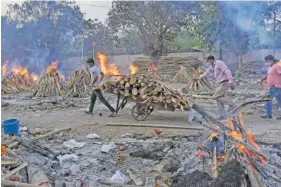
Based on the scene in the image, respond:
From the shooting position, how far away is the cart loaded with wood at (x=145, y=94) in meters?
10.7

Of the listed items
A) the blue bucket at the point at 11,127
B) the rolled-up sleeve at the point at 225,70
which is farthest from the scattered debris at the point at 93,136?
the rolled-up sleeve at the point at 225,70

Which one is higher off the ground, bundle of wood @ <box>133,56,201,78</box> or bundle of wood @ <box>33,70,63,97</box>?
bundle of wood @ <box>133,56,201,78</box>

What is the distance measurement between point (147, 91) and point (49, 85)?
10.3 m

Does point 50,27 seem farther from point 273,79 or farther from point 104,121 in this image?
point 273,79

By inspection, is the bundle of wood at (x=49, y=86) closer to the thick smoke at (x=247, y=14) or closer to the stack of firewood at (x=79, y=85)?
the stack of firewood at (x=79, y=85)

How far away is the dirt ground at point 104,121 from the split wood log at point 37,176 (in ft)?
10.5

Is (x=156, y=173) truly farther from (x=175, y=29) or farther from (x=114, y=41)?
(x=114, y=41)

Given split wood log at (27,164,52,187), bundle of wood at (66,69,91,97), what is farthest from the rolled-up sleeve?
bundle of wood at (66,69,91,97)

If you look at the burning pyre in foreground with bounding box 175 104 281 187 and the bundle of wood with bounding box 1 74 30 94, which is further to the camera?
the bundle of wood with bounding box 1 74 30 94

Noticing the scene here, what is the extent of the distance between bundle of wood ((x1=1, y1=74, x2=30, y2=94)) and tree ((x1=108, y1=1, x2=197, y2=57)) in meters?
9.45

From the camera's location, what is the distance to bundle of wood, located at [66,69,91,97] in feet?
61.2

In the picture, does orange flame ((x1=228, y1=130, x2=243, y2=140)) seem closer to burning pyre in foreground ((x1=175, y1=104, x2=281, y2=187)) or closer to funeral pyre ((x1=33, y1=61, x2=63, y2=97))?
burning pyre in foreground ((x1=175, y1=104, x2=281, y2=187))

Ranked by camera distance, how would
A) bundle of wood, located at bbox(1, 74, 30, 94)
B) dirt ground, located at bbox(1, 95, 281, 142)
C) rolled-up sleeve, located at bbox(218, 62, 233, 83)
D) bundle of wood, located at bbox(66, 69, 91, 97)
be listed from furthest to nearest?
bundle of wood, located at bbox(1, 74, 30, 94)
bundle of wood, located at bbox(66, 69, 91, 97)
rolled-up sleeve, located at bbox(218, 62, 233, 83)
dirt ground, located at bbox(1, 95, 281, 142)

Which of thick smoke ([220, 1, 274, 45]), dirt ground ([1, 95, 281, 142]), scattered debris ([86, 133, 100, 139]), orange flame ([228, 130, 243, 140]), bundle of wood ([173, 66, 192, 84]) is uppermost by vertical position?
thick smoke ([220, 1, 274, 45])
